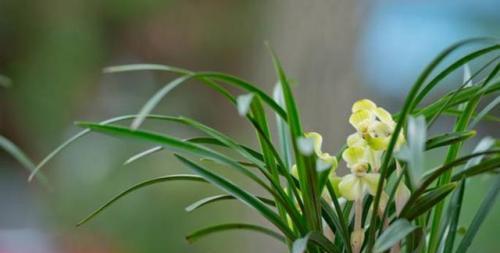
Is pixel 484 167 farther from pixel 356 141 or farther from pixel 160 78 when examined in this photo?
pixel 160 78

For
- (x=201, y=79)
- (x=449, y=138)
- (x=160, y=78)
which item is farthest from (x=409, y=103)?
(x=160, y=78)

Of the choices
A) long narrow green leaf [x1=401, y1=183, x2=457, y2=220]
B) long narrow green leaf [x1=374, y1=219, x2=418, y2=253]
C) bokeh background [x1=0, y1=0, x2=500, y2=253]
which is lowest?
long narrow green leaf [x1=374, y1=219, x2=418, y2=253]

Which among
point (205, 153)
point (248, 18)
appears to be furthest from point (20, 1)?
point (205, 153)

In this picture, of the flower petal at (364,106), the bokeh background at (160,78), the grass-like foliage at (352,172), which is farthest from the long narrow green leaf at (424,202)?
the bokeh background at (160,78)

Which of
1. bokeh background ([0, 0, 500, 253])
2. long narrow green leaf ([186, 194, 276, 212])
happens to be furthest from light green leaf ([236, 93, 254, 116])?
bokeh background ([0, 0, 500, 253])

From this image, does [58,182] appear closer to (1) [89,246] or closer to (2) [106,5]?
(1) [89,246]

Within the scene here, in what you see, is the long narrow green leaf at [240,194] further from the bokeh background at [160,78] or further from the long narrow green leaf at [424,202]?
the bokeh background at [160,78]

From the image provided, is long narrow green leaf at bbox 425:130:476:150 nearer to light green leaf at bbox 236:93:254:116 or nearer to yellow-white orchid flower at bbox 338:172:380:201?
yellow-white orchid flower at bbox 338:172:380:201
